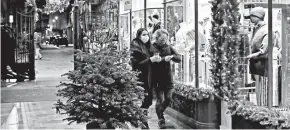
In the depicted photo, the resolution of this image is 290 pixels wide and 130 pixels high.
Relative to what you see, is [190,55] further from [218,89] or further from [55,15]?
[55,15]

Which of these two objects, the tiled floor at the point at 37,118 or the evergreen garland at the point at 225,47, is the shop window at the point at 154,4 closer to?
the tiled floor at the point at 37,118

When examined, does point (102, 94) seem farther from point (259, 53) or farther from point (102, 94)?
point (259, 53)

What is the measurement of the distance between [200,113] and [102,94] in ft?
7.29

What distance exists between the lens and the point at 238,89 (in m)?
5.80

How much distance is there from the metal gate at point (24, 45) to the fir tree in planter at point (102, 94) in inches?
367

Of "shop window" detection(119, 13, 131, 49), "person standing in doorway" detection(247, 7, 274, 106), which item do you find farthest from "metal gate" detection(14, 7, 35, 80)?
"person standing in doorway" detection(247, 7, 274, 106)

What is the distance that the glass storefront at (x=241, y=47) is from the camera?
18.0ft

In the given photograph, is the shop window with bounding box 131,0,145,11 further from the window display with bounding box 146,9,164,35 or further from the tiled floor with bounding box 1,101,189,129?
the tiled floor with bounding box 1,101,189,129

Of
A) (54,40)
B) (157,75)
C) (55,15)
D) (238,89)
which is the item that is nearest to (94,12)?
(157,75)

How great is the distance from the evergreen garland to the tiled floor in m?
1.16

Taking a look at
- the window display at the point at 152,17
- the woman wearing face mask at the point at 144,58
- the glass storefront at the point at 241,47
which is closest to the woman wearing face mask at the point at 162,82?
the woman wearing face mask at the point at 144,58

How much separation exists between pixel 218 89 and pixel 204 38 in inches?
47.8

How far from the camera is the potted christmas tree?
4789 mm

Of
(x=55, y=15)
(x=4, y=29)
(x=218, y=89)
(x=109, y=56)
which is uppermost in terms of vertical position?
(x=55, y=15)
